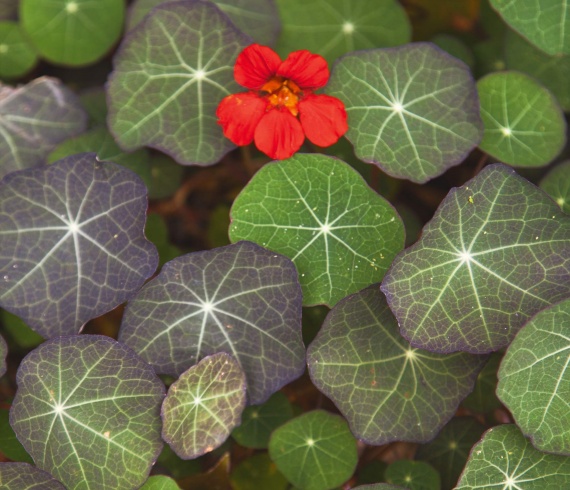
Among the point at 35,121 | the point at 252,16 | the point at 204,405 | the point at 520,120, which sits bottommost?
the point at 204,405

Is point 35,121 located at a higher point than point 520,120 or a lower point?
lower

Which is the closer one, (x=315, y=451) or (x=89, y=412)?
(x=89, y=412)

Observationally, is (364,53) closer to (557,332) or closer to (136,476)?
(557,332)

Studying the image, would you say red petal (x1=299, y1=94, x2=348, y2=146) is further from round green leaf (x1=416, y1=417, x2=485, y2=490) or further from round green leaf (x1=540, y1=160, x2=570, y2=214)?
round green leaf (x1=416, y1=417, x2=485, y2=490)

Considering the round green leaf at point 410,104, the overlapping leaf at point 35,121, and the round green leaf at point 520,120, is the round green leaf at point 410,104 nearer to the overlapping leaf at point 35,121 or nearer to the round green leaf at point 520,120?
the round green leaf at point 520,120

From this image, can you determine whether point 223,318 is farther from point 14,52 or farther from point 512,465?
point 14,52

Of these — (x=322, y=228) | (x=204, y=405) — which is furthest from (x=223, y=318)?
(x=322, y=228)

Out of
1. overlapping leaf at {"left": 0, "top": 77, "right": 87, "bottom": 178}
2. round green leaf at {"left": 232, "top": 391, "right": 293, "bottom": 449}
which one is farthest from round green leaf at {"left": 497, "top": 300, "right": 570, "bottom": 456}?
overlapping leaf at {"left": 0, "top": 77, "right": 87, "bottom": 178}
